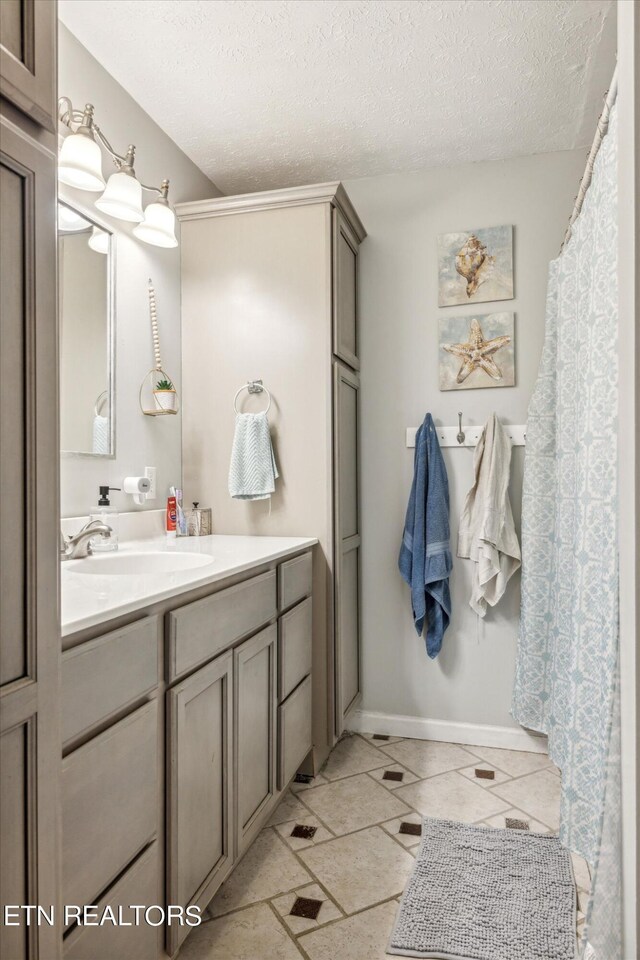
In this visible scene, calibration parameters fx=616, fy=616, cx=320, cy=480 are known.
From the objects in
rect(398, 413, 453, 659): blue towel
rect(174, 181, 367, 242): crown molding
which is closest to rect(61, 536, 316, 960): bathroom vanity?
rect(398, 413, 453, 659): blue towel

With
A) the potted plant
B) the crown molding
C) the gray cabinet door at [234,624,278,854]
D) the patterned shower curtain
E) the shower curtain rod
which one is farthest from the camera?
the crown molding

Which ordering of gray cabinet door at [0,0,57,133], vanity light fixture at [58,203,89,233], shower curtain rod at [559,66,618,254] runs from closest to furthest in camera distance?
gray cabinet door at [0,0,57,133], shower curtain rod at [559,66,618,254], vanity light fixture at [58,203,89,233]

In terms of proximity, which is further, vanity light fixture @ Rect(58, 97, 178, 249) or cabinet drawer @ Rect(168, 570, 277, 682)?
vanity light fixture @ Rect(58, 97, 178, 249)

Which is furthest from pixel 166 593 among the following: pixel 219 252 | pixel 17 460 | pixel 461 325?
pixel 461 325

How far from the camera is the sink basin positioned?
1729mm

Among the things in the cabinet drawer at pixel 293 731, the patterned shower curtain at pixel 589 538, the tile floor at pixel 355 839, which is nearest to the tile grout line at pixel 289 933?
the tile floor at pixel 355 839

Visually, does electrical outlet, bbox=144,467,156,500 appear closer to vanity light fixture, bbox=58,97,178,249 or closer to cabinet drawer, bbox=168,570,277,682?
cabinet drawer, bbox=168,570,277,682

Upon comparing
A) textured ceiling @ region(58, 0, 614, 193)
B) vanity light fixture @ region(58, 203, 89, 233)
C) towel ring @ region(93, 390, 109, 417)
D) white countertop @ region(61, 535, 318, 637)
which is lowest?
white countertop @ region(61, 535, 318, 637)

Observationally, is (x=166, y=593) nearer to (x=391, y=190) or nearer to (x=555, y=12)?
(x=555, y=12)

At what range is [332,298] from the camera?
2.35m

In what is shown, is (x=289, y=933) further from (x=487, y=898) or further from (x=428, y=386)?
(x=428, y=386)

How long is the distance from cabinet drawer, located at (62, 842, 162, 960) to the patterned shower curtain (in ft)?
2.72

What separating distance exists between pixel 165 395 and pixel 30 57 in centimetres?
145

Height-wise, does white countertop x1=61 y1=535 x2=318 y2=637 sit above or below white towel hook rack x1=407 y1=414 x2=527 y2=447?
below
